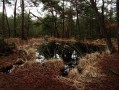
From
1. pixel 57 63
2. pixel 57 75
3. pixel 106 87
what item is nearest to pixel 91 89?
pixel 106 87

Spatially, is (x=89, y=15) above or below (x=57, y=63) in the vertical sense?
above

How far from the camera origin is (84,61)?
1045 centimetres

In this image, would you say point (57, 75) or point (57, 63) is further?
point (57, 63)

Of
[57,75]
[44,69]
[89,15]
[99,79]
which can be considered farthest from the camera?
[89,15]

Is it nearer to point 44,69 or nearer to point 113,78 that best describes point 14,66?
point 44,69

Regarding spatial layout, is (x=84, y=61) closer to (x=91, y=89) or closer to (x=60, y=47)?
(x=91, y=89)

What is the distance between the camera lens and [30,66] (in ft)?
31.2

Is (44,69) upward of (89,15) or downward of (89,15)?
downward

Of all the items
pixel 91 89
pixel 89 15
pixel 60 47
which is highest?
pixel 89 15

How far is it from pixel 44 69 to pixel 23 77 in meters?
1.36

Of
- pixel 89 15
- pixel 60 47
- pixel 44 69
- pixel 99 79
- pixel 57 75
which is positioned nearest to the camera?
pixel 99 79

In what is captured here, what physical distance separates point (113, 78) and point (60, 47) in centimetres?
742

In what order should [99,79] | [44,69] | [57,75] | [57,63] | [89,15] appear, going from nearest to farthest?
[99,79]
[57,75]
[44,69]
[57,63]
[89,15]

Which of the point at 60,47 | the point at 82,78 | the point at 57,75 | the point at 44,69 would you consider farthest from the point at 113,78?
the point at 60,47
